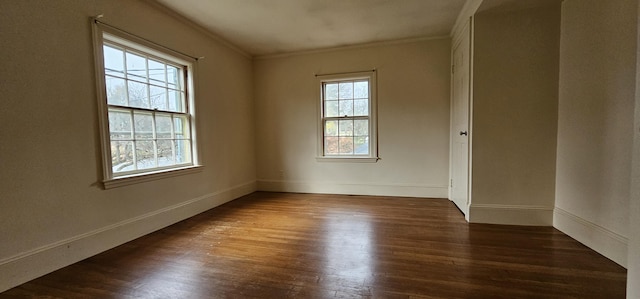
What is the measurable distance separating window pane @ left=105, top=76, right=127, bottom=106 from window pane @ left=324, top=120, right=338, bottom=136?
9.52 feet

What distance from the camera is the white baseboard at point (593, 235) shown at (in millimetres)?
1995

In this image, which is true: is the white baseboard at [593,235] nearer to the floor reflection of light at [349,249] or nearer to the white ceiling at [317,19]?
the floor reflection of light at [349,249]

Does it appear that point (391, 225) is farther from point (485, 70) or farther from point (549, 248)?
point (485, 70)

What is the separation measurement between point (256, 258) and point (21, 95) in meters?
2.07

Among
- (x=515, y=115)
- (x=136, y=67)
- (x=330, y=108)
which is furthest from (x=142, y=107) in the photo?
(x=515, y=115)

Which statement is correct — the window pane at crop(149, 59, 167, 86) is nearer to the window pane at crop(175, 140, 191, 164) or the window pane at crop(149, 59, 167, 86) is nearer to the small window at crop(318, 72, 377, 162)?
the window pane at crop(175, 140, 191, 164)

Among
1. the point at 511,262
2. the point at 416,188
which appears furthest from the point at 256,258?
the point at 416,188

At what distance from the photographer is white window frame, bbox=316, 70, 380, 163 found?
14.2 ft

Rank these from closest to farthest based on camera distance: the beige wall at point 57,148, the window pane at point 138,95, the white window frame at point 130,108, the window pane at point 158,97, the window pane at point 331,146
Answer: the beige wall at point 57,148 → the white window frame at point 130,108 → the window pane at point 138,95 → the window pane at point 158,97 → the window pane at point 331,146

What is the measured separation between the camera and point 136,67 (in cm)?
274

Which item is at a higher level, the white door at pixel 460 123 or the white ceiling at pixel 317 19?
the white ceiling at pixel 317 19

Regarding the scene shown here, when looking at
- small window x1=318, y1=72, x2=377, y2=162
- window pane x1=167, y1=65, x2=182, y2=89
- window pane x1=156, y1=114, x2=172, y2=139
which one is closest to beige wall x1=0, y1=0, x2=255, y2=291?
window pane x1=167, y1=65, x2=182, y2=89

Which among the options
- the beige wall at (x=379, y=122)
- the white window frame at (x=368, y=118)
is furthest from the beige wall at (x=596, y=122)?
the white window frame at (x=368, y=118)

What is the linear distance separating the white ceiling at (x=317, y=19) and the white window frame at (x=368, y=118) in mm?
519
